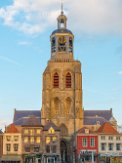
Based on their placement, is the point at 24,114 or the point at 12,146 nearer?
the point at 12,146

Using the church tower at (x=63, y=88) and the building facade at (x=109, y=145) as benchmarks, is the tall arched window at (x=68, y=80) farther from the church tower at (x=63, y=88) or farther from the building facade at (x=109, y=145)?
the building facade at (x=109, y=145)

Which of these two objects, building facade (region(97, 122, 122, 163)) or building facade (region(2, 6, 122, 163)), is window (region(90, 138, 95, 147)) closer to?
building facade (region(2, 6, 122, 163))

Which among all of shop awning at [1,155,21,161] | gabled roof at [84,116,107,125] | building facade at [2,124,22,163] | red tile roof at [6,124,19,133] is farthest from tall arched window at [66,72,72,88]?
shop awning at [1,155,21,161]

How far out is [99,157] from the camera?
342 ft

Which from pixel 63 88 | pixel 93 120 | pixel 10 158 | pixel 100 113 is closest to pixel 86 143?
pixel 93 120

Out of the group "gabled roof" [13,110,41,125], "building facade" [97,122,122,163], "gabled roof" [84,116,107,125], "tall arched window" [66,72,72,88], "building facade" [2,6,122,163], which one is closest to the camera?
"building facade" [97,122,122,163]

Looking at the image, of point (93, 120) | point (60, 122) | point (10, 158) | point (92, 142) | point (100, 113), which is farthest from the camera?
point (100, 113)

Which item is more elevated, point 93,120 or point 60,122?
point 93,120

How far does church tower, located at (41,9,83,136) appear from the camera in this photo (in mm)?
118000

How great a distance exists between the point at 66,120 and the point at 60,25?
28.4 meters

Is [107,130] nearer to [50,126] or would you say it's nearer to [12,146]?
[50,126]

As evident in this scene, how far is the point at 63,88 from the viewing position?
12150cm

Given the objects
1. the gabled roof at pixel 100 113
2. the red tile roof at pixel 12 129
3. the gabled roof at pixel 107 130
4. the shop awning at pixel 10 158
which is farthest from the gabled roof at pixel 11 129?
the gabled roof at pixel 100 113

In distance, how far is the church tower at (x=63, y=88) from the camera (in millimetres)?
118000
